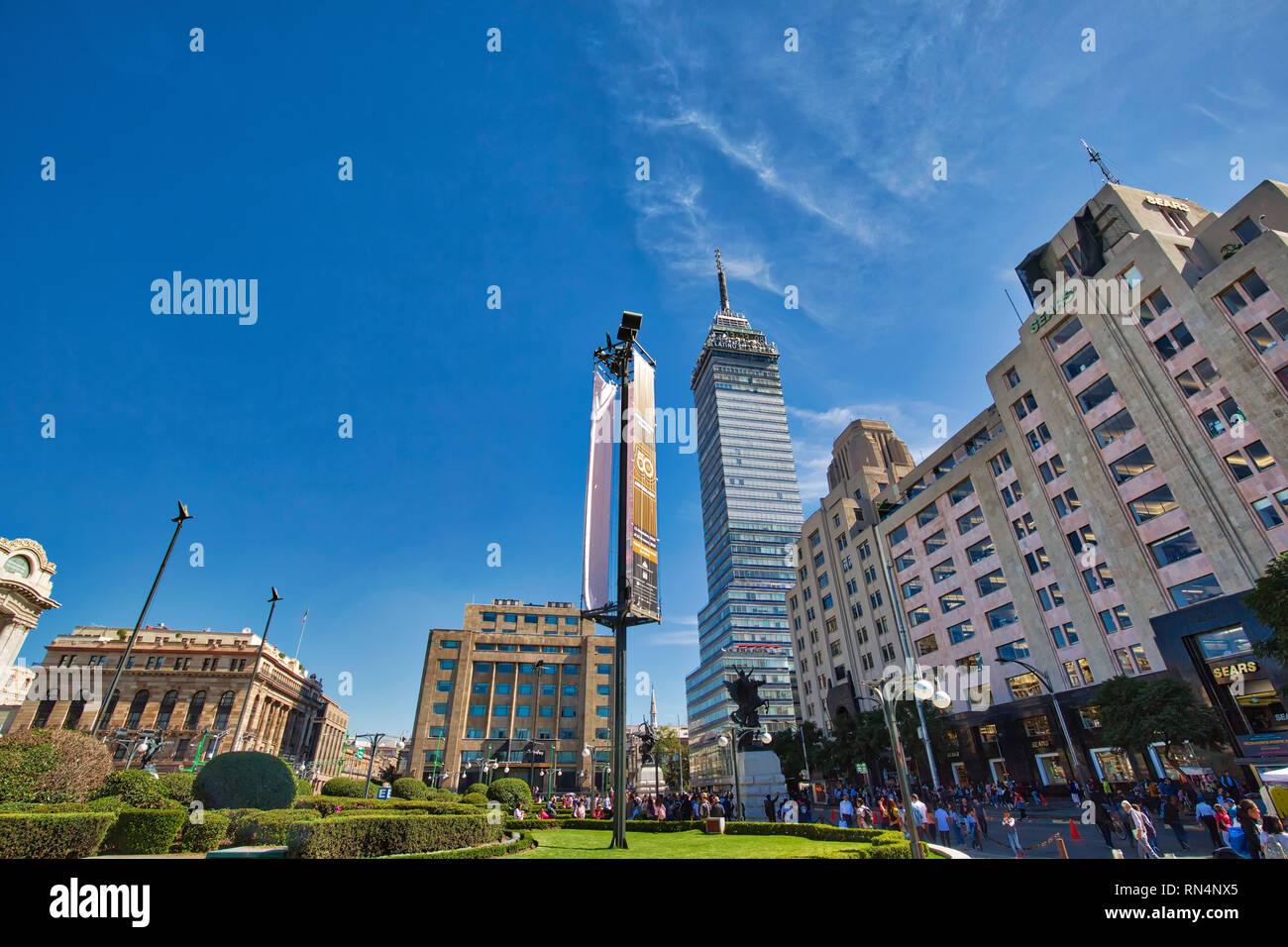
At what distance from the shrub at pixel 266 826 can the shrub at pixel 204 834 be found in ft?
2.12

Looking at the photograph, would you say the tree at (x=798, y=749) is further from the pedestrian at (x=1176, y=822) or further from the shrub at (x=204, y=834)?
the shrub at (x=204, y=834)

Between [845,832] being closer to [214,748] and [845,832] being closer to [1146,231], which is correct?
[1146,231]

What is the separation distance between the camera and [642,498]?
67.4 ft

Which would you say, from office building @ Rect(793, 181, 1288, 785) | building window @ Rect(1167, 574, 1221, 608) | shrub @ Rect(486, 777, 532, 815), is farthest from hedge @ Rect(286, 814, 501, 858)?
building window @ Rect(1167, 574, 1221, 608)

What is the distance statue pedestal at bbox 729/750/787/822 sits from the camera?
112 feet

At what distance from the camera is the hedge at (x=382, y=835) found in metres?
12.4

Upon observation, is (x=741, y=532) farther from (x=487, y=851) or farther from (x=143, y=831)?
(x=143, y=831)

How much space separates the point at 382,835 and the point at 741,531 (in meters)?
132

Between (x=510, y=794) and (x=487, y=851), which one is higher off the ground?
(x=510, y=794)

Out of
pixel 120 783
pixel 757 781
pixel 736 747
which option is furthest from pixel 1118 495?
pixel 120 783

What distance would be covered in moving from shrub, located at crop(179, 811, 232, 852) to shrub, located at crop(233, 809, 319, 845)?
0.65 meters

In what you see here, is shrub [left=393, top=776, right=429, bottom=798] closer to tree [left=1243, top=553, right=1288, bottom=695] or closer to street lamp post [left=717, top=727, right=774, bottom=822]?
street lamp post [left=717, top=727, right=774, bottom=822]
